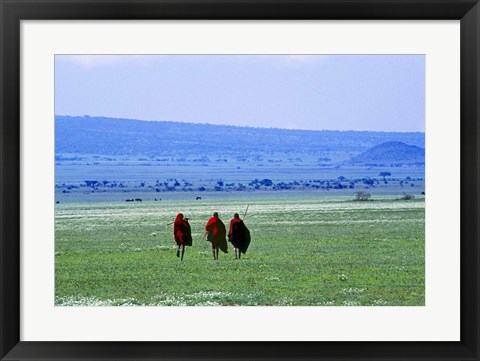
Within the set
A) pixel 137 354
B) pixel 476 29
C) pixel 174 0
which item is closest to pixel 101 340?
pixel 137 354

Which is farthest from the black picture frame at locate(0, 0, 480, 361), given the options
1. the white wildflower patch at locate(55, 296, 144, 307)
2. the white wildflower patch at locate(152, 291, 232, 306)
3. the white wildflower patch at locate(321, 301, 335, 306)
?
the white wildflower patch at locate(321, 301, 335, 306)

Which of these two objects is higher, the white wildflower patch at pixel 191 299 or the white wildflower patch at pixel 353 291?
the white wildflower patch at pixel 191 299

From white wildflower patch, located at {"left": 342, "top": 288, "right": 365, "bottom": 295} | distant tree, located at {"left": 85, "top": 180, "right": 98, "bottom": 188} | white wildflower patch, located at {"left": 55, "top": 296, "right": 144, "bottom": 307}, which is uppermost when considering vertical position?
distant tree, located at {"left": 85, "top": 180, "right": 98, "bottom": 188}

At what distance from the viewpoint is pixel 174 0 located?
456 cm

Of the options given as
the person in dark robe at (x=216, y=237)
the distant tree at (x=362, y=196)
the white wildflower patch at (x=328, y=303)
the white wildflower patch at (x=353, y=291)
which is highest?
the distant tree at (x=362, y=196)

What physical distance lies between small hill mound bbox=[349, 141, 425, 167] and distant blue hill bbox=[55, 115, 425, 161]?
137 millimetres

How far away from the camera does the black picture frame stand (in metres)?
4.53

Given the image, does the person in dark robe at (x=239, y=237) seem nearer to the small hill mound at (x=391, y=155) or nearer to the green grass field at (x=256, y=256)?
the green grass field at (x=256, y=256)

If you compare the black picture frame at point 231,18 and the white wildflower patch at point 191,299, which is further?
the white wildflower patch at point 191,299

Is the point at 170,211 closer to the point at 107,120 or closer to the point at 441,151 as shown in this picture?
the point at 107,120

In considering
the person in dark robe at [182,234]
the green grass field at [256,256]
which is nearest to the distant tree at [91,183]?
the green grass field at [256,256]

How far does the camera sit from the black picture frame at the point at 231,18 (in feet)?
14.9

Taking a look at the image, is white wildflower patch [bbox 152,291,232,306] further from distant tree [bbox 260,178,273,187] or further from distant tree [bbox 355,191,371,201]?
distant tree [bbox 355,191,371,201]

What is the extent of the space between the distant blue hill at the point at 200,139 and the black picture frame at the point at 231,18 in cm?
1729
